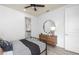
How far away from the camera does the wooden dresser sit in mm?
1624

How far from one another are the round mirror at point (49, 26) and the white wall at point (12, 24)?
1.27 ft

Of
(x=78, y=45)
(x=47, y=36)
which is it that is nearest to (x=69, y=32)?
(x=78, y=45)

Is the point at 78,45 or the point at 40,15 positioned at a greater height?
the point at 40,15

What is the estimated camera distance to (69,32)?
1.62m

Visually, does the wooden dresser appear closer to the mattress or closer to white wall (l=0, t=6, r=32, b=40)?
the mattress

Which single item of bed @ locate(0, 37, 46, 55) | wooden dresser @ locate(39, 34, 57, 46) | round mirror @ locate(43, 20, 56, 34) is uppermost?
round mirror @ locate(43, 20, 56, 34)

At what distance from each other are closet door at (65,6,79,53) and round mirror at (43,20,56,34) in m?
0.26

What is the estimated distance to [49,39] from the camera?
175 cm

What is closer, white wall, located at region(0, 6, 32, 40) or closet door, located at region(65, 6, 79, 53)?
white wall, located at region(0, 6, 32, 40)

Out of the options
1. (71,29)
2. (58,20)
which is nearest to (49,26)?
(58,20)

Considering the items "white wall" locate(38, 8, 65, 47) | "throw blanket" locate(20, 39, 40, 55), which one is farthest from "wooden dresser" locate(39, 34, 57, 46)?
"throw blanket" locate(20, 39, 40, 55)

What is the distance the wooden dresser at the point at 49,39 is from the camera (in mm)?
1624

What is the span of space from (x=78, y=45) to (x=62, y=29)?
405mm
